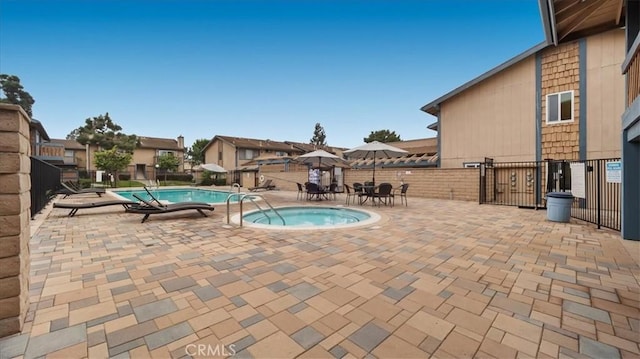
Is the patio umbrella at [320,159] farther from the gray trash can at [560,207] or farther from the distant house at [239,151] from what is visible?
the distant house at [239,151]

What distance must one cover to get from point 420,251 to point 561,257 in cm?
215

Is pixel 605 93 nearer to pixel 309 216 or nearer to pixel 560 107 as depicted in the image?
pixel 560 107

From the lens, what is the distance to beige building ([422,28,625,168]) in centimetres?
1041

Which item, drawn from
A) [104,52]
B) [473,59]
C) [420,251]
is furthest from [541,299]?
[104,52]

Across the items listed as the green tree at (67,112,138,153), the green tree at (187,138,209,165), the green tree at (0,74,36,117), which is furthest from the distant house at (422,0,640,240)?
the green tree at (0,74,36,117)

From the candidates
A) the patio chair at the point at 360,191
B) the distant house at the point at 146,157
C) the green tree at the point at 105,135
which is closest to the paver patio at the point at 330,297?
the patio chair at the point at 360,191

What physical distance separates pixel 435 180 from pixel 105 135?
1526 inches

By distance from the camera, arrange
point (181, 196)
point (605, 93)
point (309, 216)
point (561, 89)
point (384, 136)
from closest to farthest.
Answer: point (309, 216)
point (605, 93)
point (561, 89)
point (181, 196)
point (384, 136)

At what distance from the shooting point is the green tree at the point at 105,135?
32031 millimetres

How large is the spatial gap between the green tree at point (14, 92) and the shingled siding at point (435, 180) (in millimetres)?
54176

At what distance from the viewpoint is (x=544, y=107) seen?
468 inches

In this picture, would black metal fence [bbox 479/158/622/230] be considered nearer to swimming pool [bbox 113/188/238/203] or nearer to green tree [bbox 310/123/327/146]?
swimming pool [bbox 113/188/238/203]

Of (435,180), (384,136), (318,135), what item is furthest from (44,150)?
(318,135)

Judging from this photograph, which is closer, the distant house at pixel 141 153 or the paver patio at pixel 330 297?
the paver patio at pixel 330 297
